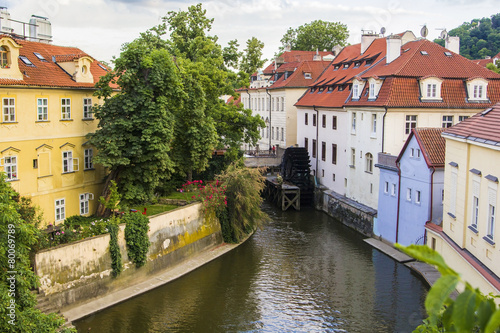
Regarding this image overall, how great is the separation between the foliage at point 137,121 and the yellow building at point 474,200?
10.6 m

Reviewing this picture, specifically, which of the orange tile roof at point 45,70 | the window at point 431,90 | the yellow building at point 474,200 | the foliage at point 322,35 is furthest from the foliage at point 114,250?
the foliage at point 322,35

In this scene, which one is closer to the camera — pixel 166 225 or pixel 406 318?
pixel 406 318

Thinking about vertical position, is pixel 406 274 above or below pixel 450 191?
below

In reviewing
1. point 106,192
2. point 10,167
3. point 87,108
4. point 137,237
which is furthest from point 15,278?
point 87,108

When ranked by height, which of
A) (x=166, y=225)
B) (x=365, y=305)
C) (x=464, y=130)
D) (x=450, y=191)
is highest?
(x=464, y=130)

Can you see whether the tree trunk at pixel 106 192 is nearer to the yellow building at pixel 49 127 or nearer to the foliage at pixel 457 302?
the yellow building at pixel 49 127

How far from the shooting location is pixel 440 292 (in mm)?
2469

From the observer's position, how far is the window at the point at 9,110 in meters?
19.1

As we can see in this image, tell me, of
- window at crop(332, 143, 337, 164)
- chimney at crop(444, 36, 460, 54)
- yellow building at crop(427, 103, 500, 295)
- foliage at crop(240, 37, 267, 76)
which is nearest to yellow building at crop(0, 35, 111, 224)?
yellow building at crop(427, 103, 500, 295)

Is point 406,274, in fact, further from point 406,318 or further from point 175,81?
point 175,81

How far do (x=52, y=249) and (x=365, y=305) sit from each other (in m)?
9.94

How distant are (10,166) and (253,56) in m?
34.9

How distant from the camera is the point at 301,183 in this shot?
35.8 meters

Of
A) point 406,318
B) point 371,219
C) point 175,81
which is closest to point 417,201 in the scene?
point 371,219
